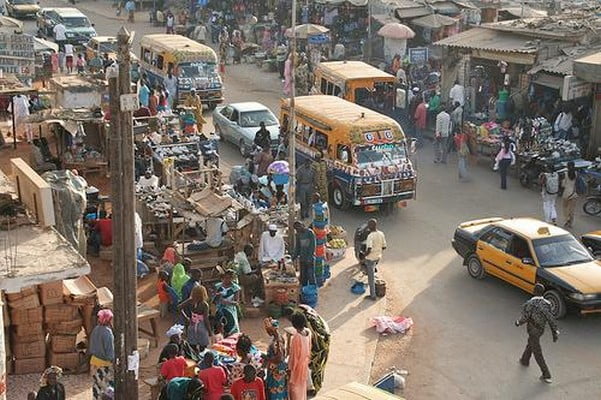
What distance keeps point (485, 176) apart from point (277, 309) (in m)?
10.2

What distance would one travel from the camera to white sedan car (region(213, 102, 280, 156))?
966 inches

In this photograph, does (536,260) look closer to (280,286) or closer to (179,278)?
(280,286)

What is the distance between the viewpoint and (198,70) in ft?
95.5

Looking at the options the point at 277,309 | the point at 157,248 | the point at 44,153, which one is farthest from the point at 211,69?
the point at 277,309

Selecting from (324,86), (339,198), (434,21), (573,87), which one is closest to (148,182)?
(339,198)

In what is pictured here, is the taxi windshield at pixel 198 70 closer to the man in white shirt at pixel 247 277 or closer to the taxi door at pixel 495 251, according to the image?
the man in white shirt at pixel 247 277

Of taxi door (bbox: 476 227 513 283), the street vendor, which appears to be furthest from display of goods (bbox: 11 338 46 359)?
the street vendor

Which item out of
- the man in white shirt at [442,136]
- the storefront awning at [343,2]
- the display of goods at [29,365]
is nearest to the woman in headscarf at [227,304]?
the display of goods at [29,365]

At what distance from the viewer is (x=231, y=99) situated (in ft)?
104

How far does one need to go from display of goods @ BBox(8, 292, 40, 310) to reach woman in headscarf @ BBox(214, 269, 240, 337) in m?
2.56

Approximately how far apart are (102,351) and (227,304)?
7.26ft

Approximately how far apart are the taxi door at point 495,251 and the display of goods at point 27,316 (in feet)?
25.5

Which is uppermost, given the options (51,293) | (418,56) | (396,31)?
(396,31)

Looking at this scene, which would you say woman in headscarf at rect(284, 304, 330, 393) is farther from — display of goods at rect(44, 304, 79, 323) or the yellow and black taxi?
the yellow and black taxi
